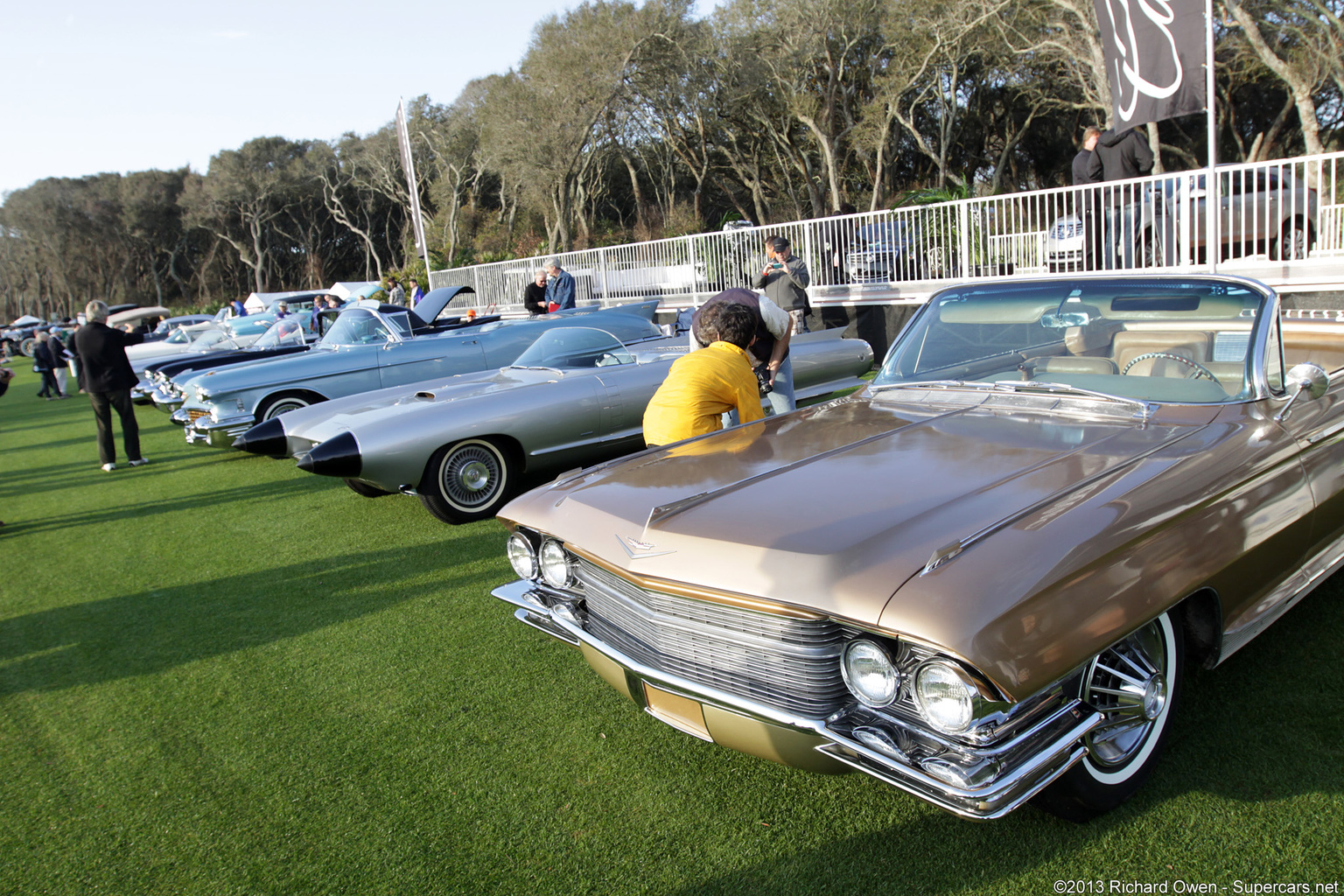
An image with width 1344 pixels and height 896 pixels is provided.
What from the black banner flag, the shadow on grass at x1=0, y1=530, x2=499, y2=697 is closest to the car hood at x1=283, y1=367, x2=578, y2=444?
the shadow on grass at x1=0, y1=530, x2=499, y2=697

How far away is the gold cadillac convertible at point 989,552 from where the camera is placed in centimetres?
202

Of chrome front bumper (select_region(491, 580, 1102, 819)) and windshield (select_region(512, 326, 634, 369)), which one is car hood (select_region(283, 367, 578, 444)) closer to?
windshield (select_region(512, 326, 634, 369))

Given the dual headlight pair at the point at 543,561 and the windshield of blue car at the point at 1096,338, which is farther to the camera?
the windshield of blue car at the point at 1096,338

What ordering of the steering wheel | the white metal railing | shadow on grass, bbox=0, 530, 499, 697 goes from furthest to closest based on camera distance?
the white metal railing → shadow on grass, bbox=0, 530, 499, 697 → the steering wheel

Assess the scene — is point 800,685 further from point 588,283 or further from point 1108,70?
point 588,283

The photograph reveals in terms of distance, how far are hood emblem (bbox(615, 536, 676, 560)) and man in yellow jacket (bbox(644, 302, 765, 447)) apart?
4.56 ft

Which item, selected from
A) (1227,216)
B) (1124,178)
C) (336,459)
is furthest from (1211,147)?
(336,459)

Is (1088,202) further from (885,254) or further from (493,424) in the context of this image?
(493,424)

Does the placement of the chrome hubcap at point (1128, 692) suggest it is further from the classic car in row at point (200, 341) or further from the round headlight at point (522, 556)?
the classic car in row at point (200, 341)

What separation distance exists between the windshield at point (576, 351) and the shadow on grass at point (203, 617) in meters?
1.78

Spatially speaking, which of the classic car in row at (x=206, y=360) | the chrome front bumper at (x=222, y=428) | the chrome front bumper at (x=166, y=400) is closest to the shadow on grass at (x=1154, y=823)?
the chrome front bumper at (x=222, y=428)

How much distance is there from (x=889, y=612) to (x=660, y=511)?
0.87m

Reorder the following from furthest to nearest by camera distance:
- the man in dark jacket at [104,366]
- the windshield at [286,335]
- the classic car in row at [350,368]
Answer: the windshield at [286,335] < the man in dark jacket at [104,366] < the classic car in row at [350,368]

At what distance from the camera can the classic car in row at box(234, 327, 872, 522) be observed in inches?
227
